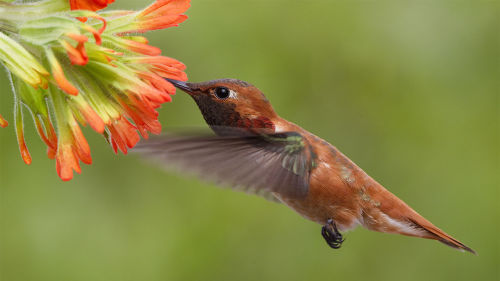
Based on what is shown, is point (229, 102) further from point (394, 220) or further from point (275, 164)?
point (394, 220)

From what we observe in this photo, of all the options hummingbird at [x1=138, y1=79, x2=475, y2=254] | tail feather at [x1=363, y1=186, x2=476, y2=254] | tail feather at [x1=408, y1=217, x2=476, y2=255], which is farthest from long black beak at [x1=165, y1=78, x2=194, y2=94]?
tail feather at [x1=408, y1=217, x2=476, y2=255]

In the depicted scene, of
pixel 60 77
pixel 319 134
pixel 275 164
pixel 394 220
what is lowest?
pixel 60 77

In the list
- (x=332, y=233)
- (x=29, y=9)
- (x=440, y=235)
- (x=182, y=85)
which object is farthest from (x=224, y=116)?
(x=440, y=235)

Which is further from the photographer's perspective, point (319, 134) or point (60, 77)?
point (319, 134)

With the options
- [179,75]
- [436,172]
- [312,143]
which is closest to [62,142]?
[179,75]

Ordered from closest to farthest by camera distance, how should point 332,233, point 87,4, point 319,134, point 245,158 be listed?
1. point 87,4
2. point 245,158
3. point 332,233
4. point 319,134

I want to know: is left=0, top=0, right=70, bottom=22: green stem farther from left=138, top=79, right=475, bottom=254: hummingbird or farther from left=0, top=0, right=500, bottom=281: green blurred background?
left=0, top=0, right=500, bottom=281: green blurred background

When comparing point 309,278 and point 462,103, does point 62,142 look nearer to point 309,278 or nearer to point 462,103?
point 309,278
